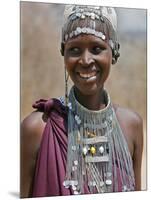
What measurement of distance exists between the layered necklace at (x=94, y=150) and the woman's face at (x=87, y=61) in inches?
2.5

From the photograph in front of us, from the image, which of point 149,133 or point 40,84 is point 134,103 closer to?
point 149,133

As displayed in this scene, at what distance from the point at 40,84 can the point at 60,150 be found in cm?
30

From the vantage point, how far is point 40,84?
6.40ft

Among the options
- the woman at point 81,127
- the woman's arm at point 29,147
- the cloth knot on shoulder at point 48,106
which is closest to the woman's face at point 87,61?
the woman at point 81,127

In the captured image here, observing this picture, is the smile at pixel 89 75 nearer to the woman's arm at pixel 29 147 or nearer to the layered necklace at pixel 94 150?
the layered necklace at pixel 94 150

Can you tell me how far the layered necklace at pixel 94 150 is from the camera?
6.55ft

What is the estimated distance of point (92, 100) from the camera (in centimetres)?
203

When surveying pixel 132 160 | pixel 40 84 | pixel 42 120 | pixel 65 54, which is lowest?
pixel 132 160

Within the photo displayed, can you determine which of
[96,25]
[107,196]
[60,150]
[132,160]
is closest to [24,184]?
[60,150]

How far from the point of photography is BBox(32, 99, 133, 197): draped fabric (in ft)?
6.38

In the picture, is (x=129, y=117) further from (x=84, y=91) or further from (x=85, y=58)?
(x=85, y=58)

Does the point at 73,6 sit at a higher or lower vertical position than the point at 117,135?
higher

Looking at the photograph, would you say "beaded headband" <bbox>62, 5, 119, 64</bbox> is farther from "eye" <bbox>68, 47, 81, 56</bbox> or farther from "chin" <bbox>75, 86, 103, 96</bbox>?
"chin" <bbox>75, 86, 103, 96</bbox>

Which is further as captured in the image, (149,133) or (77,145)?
(149,133)
